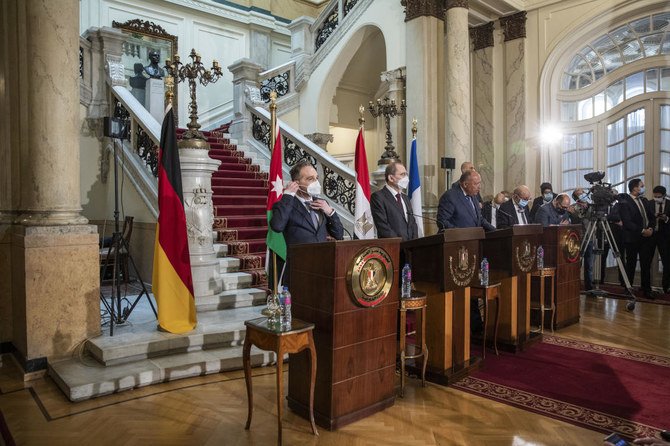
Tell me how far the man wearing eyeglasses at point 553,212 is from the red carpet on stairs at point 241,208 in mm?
3826

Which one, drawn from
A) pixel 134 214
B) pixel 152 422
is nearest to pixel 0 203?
pixel 134 214

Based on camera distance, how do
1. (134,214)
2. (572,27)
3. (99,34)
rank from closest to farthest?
(134,214) → (99,34) → (572,27)

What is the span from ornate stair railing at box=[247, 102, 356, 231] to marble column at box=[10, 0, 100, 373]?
3880mm

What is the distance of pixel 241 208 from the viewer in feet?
23.0

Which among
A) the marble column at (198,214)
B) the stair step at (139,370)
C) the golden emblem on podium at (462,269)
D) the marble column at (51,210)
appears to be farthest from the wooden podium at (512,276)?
the marble column at (51,210)

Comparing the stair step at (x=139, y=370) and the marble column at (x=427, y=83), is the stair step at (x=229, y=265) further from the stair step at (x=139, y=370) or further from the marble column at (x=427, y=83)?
the marble column at (x=427, y=83)

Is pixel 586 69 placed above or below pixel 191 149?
above

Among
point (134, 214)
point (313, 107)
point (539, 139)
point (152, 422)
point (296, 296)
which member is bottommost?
point (152, 422)

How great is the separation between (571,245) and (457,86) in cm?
327

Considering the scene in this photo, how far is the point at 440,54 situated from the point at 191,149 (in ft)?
16.2

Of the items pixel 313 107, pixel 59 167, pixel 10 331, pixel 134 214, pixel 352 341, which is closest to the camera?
pixel 352 341

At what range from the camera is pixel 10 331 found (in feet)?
14.2

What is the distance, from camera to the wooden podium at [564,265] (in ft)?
17.7

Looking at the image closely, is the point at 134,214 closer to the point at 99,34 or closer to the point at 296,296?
the point at 99,34
